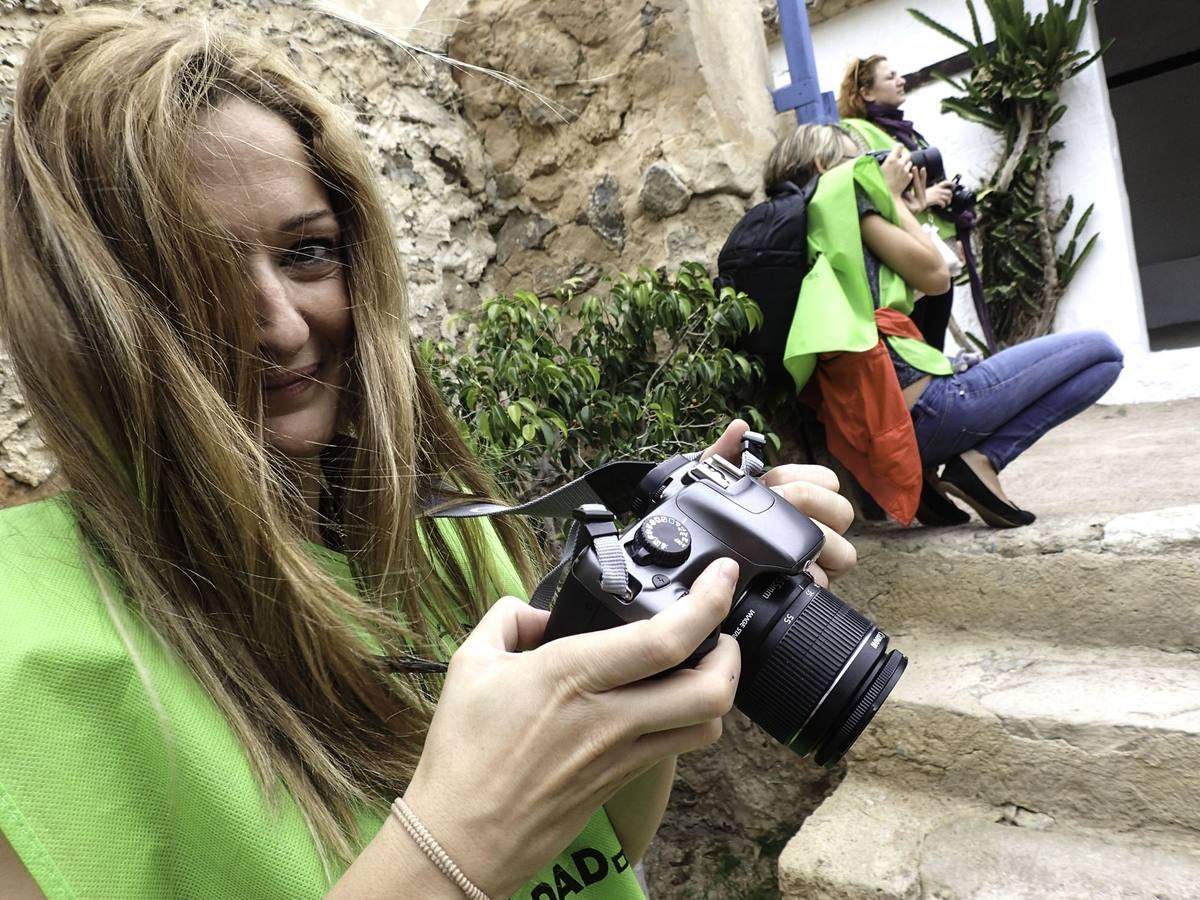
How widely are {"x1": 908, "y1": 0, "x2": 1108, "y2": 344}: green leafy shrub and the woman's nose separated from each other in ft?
14.7

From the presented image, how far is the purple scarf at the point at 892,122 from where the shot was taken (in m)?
2.79

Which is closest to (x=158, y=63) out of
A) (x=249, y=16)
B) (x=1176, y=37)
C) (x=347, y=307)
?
(x=347, y=307)

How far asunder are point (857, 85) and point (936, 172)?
0.66 meters

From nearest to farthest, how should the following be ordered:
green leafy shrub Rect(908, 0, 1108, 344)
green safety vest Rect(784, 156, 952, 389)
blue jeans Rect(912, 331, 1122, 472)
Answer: green safety vest Rect(784, 156, 952, 389), blue jeans Rect(912, 331, 1122, 472), green leafy shrub Rect(908, 0, 1108, 344)

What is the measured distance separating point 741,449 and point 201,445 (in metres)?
0.54

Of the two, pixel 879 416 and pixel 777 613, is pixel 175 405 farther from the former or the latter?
pixel 879 416

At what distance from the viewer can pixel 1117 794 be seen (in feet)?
5.05

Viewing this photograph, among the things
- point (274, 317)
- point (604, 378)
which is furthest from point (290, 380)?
point (604, 378)

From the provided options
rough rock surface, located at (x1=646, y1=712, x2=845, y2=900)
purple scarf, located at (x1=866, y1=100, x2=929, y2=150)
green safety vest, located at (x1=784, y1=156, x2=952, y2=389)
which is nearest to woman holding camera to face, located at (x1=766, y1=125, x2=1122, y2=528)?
green safety vest, located at (x1=784, y1=156, x2=952, y2=389)

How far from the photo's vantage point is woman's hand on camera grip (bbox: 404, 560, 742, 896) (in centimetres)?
55

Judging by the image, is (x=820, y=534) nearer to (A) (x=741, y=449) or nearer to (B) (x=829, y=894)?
(A) (x=741, y=449)

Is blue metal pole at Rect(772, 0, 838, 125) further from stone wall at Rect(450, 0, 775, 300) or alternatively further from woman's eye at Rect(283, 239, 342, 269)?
woman's eye at Rect(283, 239, 342, 269)

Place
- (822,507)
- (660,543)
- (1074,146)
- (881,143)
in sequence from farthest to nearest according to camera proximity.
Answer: (1074,146), (881,143), (822,507), (660,543)

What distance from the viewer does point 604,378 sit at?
2162mm
